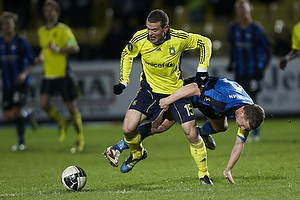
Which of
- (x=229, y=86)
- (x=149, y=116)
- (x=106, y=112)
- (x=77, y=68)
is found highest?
(x=229, y=86)

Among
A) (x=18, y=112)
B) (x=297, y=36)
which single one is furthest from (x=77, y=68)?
(x=297, y=36)

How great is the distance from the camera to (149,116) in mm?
6793

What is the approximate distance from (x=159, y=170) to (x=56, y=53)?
13.0ft

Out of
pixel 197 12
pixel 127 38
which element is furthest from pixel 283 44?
pixel 127 38

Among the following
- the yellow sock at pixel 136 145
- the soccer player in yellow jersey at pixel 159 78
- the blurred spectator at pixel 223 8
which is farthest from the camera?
the blurred spectator at pixel 223 8

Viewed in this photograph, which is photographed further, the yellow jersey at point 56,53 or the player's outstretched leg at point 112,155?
the yellow jersey at point 56,53

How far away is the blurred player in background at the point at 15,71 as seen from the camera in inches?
428

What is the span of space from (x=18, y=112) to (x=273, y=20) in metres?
8.60

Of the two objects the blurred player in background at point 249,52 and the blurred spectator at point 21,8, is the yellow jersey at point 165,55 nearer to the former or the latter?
the blurred player in background at point 249,52

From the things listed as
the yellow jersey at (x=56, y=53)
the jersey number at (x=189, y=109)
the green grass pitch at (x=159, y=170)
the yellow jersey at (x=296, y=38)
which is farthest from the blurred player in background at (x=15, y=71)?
the jersey number at (x=189, y=109)

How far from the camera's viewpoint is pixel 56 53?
34.7ft

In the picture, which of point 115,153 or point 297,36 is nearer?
point 115,153

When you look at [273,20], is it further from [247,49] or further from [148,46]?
[148,46]

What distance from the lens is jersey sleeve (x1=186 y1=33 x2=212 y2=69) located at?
645 centimetres
